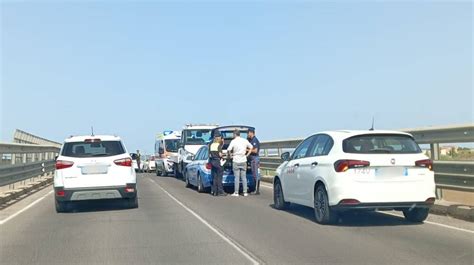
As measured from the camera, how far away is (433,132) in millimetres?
12203

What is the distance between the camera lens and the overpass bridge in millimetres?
7977

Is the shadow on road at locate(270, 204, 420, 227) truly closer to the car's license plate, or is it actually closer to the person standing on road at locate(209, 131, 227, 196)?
the car's license plate

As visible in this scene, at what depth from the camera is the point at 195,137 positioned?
89.8ft

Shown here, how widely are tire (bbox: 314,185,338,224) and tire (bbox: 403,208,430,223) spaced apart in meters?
1.51

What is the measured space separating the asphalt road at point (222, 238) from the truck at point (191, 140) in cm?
1257

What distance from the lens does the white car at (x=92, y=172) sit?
1296cm

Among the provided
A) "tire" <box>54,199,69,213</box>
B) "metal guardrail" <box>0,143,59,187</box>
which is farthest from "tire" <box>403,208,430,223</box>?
"metal guardrail" <box>0,143,59,187</box>

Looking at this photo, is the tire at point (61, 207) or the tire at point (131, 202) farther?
the tire at point (131, 202)

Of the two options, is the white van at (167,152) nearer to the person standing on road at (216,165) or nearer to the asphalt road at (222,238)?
the person standing on road at (216,165)

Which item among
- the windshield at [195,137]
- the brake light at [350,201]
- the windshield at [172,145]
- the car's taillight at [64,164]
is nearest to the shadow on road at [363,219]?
the brake light at [350,201]

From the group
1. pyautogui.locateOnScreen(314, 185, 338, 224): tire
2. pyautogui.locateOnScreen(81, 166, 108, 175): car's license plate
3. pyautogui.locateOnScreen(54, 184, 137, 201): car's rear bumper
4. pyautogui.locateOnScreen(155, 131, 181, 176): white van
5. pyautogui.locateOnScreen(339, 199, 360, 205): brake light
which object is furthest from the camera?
pyautogui.locateOnScreen(155, 131, 181, 176): white van

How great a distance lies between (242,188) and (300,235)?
8000mm

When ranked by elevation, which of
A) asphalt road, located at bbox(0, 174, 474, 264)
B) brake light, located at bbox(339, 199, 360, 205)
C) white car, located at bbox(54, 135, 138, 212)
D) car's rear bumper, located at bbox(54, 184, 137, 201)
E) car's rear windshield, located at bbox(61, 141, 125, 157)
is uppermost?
car's rear windshield, located at bbox(61, 141, 125, 157)

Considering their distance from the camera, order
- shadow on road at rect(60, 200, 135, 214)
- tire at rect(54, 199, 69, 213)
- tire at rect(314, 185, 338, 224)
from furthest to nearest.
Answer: shadow on road at rect(60, 200, 135, 214)
tire at rect(54, 199, 69, 213)
tire at rect(314, 185, 338, 224)
